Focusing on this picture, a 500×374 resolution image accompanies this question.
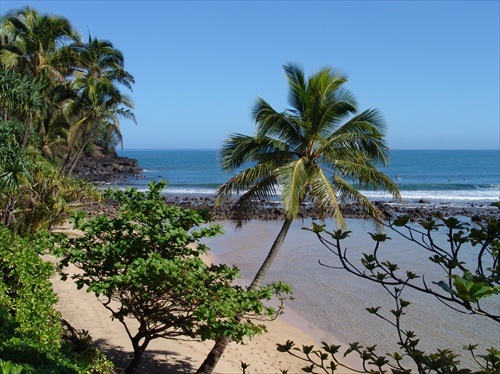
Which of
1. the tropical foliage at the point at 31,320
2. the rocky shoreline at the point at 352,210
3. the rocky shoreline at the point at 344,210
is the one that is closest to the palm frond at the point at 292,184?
the tropical foliage at the point at 31,320

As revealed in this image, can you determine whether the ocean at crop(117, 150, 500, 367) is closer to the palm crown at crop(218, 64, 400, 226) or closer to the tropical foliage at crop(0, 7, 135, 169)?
the palm crown at crop(218, 64, 400, 226)

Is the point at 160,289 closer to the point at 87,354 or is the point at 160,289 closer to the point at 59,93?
the point at 87,354

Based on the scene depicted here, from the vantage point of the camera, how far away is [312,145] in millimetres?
9781

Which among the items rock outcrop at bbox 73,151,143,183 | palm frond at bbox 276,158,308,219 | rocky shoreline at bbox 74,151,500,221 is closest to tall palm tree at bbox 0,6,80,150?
rocky shoreline at bbox 74,151,500,221

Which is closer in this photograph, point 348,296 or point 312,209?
point 348,296

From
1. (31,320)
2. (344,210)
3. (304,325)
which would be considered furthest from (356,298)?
(344,210)

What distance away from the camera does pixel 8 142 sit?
11.2 m

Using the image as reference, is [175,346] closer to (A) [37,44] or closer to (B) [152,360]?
(B) [152,360]

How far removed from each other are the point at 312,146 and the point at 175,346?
15.6 feet

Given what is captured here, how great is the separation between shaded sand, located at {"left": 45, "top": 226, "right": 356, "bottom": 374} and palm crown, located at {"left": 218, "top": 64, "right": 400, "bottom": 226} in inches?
110

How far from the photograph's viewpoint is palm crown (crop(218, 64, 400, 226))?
9.48 metres

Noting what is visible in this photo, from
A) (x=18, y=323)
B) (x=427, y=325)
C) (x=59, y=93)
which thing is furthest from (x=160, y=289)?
(x=59, y=93)

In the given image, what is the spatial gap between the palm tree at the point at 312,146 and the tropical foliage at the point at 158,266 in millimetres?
2467

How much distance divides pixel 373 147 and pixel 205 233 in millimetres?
4424
